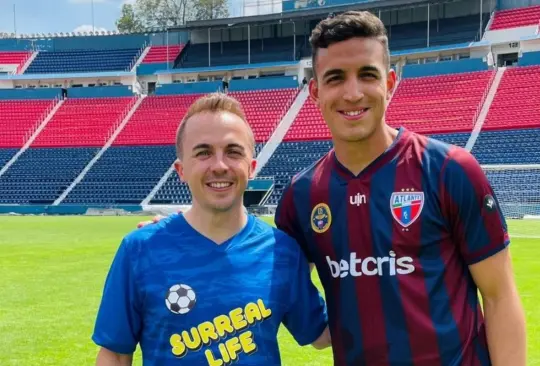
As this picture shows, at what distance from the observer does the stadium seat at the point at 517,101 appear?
27.3m

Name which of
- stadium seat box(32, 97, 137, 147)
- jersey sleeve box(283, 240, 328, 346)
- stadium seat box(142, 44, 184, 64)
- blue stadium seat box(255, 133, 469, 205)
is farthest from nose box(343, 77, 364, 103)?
stadium seat box(142, 44, 184, 64)

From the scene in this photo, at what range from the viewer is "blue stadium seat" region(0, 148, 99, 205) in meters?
33.1

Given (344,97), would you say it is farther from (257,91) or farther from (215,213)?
(257,91)

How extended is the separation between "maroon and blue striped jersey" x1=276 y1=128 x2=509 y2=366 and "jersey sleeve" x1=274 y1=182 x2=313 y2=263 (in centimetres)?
18

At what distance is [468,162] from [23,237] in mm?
16581

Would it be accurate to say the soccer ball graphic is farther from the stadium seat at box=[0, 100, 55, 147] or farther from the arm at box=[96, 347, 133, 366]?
the stadium seat at box=[0, 100, 55, 147]

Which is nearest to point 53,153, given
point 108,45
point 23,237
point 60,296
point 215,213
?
point 108,45

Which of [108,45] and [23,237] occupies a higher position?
[108,45]

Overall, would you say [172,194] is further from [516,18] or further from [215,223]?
[215,223]

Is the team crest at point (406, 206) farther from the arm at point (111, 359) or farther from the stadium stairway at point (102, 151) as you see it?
Answer: the stadium stairway at point (102, 151)

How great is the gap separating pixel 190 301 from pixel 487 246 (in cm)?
102

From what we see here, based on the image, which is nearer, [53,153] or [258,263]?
[258,263]

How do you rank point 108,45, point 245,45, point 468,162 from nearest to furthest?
1. point 468,162
2. point 245,45
3. point 108,45

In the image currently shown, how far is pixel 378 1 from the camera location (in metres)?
34.1
